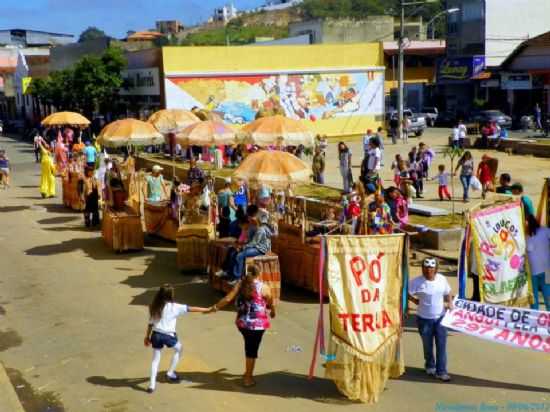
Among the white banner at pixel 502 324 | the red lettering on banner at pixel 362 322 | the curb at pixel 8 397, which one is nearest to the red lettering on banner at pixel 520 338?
the white banner at pixel 502 324

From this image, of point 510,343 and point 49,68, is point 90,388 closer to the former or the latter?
point 510,343

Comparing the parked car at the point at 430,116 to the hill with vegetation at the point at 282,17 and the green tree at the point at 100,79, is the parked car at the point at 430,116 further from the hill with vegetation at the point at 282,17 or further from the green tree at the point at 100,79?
the hill with vegetation at the point at 282,17

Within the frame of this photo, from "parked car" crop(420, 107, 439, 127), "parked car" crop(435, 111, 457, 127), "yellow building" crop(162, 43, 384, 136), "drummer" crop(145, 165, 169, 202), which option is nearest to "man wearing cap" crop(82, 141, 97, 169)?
"drummer" crop(145, 165, 169, 202)

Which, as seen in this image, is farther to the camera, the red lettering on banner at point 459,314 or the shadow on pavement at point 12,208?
the shadow on pavement at point 12,208

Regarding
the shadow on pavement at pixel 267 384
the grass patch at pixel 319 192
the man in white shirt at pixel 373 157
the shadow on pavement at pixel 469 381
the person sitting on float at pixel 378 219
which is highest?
the man in white shirt at pixel 373 157

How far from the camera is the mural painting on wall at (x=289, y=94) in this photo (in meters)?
38.6

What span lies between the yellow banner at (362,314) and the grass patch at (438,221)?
7.83 m

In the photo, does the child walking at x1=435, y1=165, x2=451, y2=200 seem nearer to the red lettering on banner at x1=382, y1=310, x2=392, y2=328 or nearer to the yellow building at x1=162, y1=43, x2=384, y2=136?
the red lettering on banner at x1=382, y1=310, x2=392, y2=328

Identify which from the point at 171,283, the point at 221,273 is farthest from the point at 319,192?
the point at 221,273

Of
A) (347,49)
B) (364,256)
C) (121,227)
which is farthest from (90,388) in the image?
(347,49)

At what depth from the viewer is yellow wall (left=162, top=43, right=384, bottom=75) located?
125 feet

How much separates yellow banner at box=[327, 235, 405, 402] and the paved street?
0.96ft

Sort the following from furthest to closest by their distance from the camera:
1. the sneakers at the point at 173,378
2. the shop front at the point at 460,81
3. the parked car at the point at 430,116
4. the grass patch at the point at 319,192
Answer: the shop front at the point at 460,81
the parked car at the point at 430,116
the grass patch at the point at 319,192
the sneakers at the point at 173,378

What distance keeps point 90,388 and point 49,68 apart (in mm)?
59250
